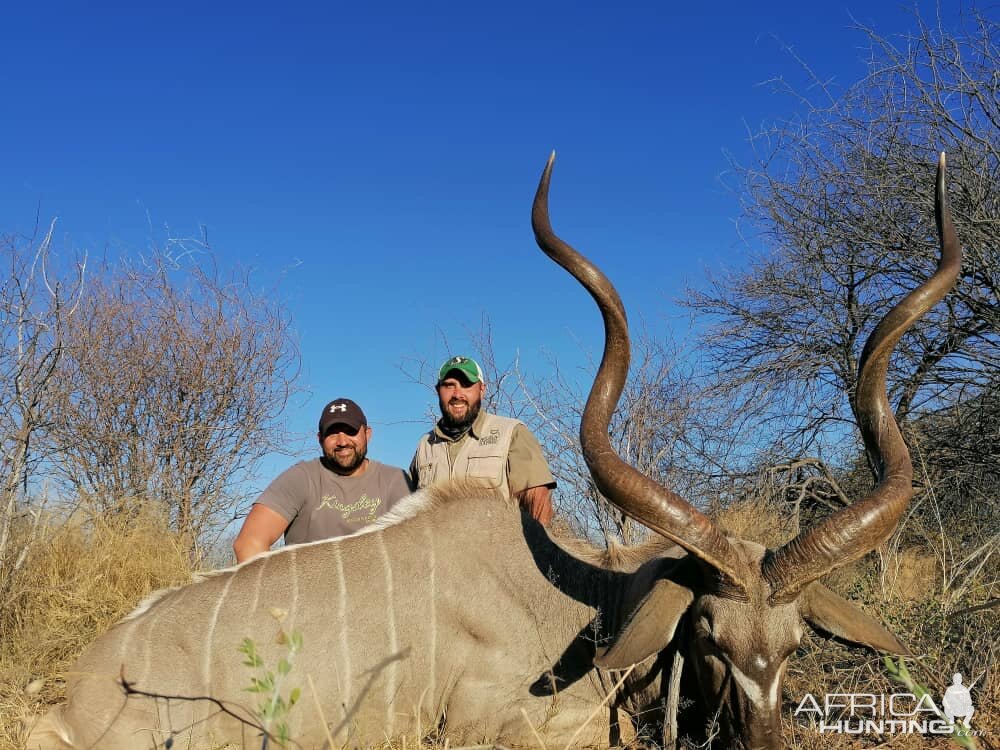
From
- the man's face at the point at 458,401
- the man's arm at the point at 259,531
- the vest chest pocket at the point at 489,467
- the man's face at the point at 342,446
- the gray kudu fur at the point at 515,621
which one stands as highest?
the man's face at the point at 458,401

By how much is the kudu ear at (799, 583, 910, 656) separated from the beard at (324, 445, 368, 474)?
2.53m

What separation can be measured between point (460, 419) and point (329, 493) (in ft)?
2.56

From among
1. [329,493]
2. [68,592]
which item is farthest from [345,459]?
[68,592]

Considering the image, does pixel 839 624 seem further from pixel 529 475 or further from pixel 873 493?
pixel 529 475

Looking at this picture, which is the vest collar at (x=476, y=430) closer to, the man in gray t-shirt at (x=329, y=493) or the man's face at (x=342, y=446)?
the man in gray t-shirt at (x=329, y=493)

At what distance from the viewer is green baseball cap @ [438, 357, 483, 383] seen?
457 centimetres

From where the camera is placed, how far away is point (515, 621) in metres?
3.22

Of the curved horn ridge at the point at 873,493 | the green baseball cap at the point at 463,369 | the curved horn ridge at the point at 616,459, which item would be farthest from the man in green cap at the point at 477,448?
the curved horn ridge at the point at 873,493

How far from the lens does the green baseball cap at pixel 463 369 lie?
457 cm

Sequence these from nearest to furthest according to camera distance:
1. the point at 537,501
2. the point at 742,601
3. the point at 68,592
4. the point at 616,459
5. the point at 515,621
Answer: the point at 742,601 → the point at 616,459 → the point at 515,621 → the point at 537,501 → the point at 68,592

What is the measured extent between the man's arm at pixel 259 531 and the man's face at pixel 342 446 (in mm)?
417

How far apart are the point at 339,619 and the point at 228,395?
5703mm

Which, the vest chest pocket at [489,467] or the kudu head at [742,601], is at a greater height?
the vest chest pocket at [489,467]

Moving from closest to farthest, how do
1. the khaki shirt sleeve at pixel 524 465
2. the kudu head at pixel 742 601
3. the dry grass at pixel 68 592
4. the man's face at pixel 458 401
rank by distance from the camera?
the kudu head at pixel 742 601, the dry grass at pixel 68 592, the khaki shirt sleeve at pixel 524 465, the man's face at pixel 458 401
